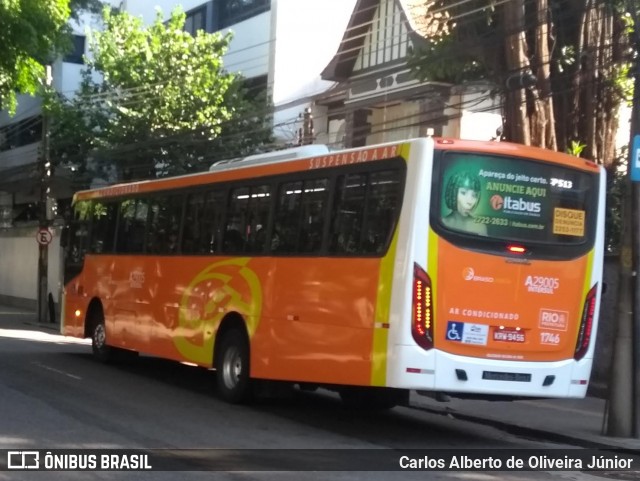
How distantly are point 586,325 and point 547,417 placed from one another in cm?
291

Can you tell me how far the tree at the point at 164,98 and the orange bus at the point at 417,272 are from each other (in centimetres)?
1544

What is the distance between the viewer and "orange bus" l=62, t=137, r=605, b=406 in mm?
10664

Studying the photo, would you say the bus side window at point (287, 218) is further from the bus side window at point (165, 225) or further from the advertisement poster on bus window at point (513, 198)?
the bus side window at point (165, 225)

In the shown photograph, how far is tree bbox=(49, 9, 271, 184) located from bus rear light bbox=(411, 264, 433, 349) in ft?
59.4

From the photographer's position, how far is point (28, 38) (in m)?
20.0

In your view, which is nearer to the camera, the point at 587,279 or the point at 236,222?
the point at 587,279

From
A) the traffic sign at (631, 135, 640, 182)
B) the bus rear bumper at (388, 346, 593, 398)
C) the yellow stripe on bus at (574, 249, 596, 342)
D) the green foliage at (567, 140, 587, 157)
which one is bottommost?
the bus rear bumper at (388, 346, 593, 398)

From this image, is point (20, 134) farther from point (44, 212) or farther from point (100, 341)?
point (100, 341)

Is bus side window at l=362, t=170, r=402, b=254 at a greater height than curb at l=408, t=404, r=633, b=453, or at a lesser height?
greater

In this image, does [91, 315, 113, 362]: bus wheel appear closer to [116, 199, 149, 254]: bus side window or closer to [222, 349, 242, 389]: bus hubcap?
[116, 199, 149, 254]: bus side window

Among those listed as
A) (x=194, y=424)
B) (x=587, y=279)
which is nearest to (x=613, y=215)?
(x=587, y=279)

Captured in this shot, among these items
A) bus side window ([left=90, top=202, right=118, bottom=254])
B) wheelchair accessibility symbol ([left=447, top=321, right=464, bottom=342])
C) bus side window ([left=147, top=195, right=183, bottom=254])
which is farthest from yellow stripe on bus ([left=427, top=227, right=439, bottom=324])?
bus side window ([left=90, top=202, right=118, bottom=254])

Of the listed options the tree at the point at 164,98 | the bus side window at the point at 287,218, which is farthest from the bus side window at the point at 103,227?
the tree at the point at 164,98

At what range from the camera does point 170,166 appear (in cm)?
2972
